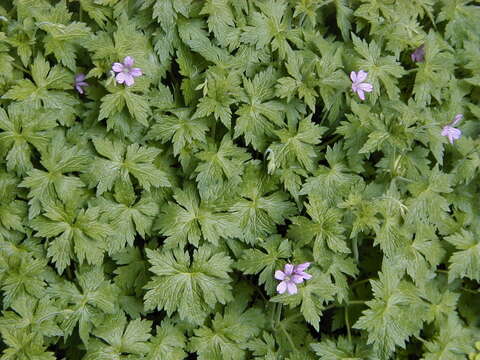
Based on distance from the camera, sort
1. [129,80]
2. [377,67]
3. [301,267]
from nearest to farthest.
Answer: [301,267], [129,80], [377,67]

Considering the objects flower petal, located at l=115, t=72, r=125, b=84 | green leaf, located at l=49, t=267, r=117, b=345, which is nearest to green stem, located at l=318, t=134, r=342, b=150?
flower petal, located at l=115, t=72, r=125, b=84

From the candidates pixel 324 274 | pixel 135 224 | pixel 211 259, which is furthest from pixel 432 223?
pixel 135 224

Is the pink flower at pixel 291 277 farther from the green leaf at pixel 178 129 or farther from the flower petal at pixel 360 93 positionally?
the flower petal at pixel 360 93

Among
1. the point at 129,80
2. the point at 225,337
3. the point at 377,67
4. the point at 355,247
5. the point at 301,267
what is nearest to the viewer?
the point at 301,267

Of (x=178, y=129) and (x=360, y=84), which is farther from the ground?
(x=360, y=84)

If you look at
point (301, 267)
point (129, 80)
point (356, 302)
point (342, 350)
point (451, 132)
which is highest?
point (129, 80)

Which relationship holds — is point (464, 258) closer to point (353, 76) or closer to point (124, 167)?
point (353, 76)

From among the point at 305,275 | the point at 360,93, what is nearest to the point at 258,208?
the point at 305,275

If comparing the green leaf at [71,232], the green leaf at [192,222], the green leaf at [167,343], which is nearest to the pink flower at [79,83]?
the green leaf at [71,232]

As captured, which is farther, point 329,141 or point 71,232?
point 329,141
